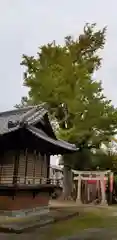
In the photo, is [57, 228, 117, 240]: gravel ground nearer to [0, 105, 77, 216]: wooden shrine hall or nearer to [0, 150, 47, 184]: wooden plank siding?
[0, 105, 77, 216]: wooden shrine hall

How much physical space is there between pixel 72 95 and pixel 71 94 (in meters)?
0.13

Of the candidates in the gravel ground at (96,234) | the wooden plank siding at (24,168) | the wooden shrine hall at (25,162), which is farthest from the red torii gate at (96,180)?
the gravel ground at (96,234)

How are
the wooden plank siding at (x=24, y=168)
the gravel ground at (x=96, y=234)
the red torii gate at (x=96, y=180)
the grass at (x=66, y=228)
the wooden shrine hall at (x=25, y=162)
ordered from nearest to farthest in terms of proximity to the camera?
the gravel ground at (x=96, y=234)
the grass at (x=66, y=228)
the wooden shrine hall at (x=25, y=162)
the wooden plank siding at (x=24, y=168)
the red torii gate at (x=96, y=180)

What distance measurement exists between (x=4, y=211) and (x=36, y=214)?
7.76 ft

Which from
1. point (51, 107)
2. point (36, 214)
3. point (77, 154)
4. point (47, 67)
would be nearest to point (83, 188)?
Answer: point (77, 154)

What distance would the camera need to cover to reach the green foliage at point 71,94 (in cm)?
2447

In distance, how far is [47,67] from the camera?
26.3 meters

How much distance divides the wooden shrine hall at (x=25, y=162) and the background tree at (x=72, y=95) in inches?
279

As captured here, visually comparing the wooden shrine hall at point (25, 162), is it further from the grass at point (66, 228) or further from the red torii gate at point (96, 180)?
the red torii gate at point (96, 180)

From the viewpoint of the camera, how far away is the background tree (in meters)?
24.5

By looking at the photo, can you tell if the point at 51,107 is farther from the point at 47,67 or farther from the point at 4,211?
the point at 4,211

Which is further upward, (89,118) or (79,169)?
(89,118)

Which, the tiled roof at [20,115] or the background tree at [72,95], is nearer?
the tiled roof at [20,115]

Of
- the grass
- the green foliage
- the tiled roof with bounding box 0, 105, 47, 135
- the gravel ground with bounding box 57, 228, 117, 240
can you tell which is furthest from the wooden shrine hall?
the green foliage
